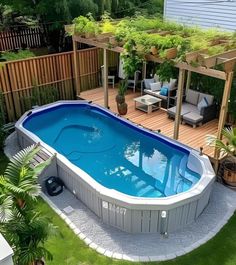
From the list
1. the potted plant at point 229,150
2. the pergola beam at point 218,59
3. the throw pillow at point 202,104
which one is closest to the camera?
the pergola beam at point 218,59

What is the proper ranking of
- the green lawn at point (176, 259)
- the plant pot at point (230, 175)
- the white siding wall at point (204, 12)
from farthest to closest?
the white siding wall at point (204, 12) < the plant pot at point (230, 175) < the green lawn at point (176, 259)

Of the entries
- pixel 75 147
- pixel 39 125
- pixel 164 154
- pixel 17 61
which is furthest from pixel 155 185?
pixel 17 61

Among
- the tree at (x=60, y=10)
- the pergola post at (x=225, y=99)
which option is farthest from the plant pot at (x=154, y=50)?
the tree at (x=60, y=10)

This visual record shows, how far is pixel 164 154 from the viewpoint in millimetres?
10359

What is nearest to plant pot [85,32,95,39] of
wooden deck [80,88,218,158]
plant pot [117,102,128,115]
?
plant pot [117,102,128,115]

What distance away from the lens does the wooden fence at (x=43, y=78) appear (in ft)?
40.6

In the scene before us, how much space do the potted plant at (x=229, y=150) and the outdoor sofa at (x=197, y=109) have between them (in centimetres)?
197

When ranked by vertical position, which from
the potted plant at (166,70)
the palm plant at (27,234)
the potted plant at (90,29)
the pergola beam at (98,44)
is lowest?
the palm plant at (27,234)

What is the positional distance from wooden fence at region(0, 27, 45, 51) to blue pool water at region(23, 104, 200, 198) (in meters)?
8.43

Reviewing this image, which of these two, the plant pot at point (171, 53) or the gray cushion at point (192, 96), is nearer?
the plant pot at point (171, 53)

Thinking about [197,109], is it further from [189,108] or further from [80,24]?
[80,24]

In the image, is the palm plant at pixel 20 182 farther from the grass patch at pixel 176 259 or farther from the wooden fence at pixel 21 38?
the wooden fence at pixel 21 38

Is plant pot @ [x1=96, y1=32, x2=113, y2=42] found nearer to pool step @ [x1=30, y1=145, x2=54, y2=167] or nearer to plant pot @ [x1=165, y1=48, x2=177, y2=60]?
plant pot @ [x1=165, y1=48, x2=177, y2=60]

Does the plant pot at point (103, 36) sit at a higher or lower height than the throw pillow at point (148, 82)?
higher
